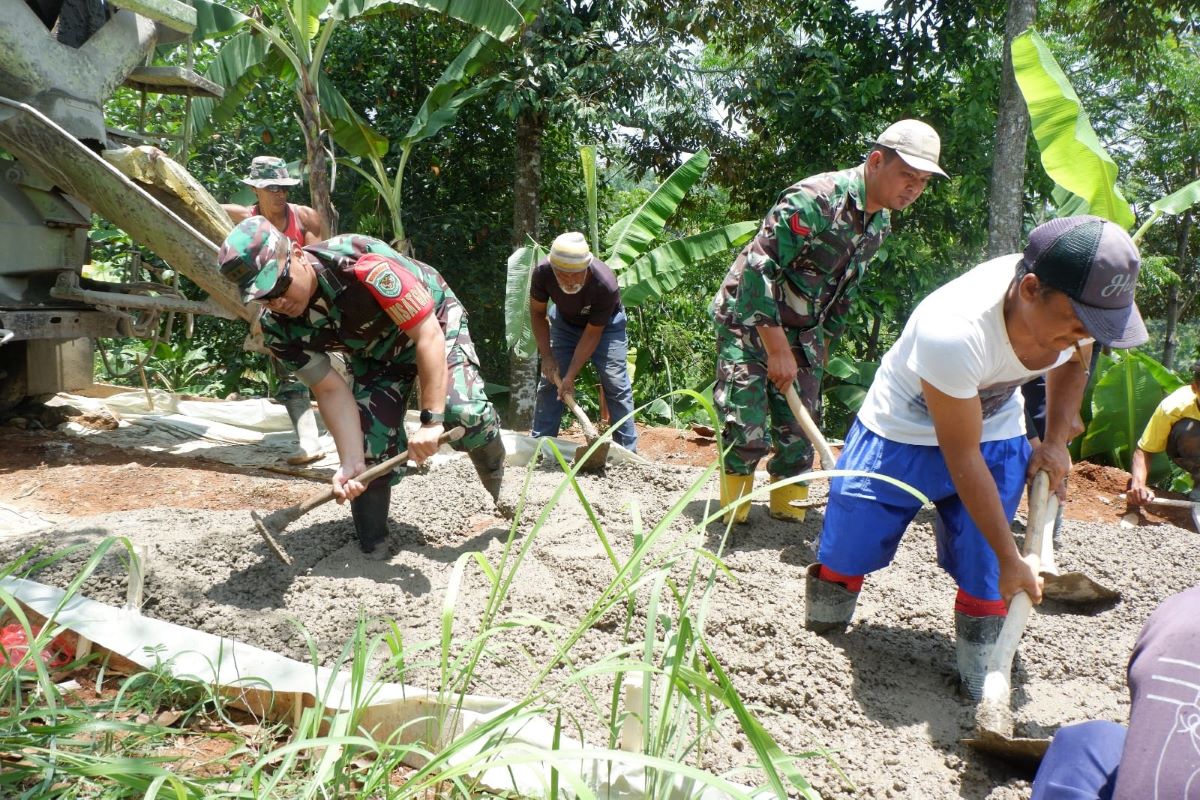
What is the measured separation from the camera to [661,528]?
4.69 feet

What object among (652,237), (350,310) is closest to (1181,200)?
(652,237)

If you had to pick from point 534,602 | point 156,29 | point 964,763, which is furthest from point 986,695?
point 156,29

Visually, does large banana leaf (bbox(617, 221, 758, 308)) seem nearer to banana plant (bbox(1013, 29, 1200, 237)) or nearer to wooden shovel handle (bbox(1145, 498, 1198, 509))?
banana plant (bbox(1013, 29, 1200, 237))

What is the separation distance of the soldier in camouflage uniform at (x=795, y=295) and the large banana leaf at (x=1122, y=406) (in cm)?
297

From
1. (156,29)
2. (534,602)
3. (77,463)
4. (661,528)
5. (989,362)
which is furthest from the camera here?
(156,29)

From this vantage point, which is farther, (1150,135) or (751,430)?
(1150,135)

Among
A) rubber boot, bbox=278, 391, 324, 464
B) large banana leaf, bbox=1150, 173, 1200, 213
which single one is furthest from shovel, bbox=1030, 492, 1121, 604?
rubber boot, bbox=278, 391, 324, 464

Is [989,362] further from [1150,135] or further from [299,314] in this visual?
[1150,135]

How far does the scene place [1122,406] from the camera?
5.88m

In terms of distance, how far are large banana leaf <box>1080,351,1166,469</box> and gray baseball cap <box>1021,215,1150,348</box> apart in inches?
177

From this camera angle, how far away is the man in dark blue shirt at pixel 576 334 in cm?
477

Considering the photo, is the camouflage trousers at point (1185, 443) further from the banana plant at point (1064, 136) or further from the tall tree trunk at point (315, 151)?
the tall tree trunk at point (315, 151)

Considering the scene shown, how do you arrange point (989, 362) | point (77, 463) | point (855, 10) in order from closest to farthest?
point (989, 362), point (77, 463), point (855, 10)

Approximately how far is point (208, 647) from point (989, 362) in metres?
2.08
